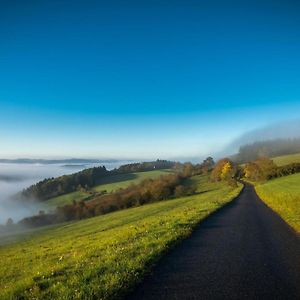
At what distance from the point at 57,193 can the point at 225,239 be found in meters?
142

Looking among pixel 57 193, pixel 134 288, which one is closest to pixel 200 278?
pixel 134 288

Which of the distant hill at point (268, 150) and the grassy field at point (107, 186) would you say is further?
the distant hill at point (268, 150)

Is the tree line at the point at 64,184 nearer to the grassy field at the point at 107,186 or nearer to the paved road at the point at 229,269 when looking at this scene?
the grassy field at the point at 107,186

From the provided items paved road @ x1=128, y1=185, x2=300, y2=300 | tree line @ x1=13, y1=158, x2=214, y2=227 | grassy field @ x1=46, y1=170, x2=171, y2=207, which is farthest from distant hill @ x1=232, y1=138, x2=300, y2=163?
paved road @ x1=128, y1=185, x2=300, y2=300

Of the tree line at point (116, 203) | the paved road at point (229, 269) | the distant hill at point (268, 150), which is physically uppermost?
the distant hill at point (268, 150)

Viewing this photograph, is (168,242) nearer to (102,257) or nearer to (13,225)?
(102,257)

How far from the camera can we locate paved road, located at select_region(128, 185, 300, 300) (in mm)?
9508

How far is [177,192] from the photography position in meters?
90.1

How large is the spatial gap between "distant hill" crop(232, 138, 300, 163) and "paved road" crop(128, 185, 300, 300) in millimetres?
154439

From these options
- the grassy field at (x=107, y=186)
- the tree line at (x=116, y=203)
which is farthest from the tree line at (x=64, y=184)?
the tree line at (x=116, y=203)

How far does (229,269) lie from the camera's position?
38.7 feet

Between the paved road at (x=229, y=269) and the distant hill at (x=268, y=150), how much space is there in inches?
6080

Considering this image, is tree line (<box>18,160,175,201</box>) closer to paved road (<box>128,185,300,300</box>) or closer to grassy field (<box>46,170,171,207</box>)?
grassy field (<box>46,170,171,207</box>)

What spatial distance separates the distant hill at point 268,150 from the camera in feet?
550
